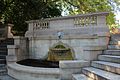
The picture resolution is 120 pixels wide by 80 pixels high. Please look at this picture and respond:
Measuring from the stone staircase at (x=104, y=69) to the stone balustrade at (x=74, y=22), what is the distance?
1326 mm

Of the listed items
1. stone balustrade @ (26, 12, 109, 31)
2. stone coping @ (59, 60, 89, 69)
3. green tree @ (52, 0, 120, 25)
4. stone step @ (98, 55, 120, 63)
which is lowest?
stone coping @ (59, 60, 89, 69)

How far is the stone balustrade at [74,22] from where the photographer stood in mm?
8656

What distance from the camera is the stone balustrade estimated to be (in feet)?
28.4

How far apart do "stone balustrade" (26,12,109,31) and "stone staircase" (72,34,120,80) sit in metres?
1.33

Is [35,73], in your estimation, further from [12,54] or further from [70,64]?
[12,54]

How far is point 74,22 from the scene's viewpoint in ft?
30.6

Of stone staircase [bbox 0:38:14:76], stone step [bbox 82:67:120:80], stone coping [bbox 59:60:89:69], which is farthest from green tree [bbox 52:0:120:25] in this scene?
stone step [bbox 82:67:120:80]

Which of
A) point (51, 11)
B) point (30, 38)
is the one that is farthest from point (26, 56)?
point (51, 11)

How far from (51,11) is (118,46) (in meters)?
9.64

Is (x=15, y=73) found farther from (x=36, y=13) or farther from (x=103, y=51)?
(x=36, y=13)

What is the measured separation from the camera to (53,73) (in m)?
7.18

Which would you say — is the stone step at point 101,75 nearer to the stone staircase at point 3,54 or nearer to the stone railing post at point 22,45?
the stone staircase at point 3,54

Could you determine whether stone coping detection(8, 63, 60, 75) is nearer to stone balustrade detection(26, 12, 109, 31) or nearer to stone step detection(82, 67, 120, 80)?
stone step detection(82, 67, 120, 80)

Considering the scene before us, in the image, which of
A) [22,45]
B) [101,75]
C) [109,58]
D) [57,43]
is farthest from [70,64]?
[22,45]
